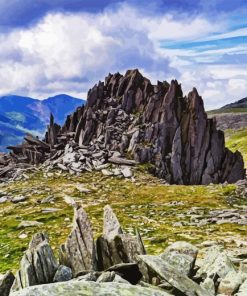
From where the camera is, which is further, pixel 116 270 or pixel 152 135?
pixel 152 135

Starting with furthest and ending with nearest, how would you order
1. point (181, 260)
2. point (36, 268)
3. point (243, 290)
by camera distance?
point (181, 260)
point (36, 268)
point (243, 290)

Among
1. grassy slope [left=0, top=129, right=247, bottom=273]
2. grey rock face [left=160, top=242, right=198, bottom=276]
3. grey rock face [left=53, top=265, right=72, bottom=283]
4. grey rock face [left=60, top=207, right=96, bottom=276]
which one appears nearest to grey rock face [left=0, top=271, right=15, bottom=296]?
grey rock face [left=53, top=265, right=72, bottom=283]

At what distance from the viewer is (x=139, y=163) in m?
87.4

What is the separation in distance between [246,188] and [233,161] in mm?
38234

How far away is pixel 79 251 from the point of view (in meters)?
26.1

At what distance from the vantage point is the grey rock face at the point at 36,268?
22.5m

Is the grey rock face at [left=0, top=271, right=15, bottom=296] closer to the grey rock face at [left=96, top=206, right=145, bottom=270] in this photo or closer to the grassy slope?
the grey rock face at [left=96, top=206, right=145, bottom=270]

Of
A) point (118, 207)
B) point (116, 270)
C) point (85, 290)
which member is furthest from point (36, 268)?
point (118, 207)

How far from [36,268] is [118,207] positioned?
124ft

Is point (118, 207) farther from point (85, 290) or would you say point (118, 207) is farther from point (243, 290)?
point (85, 290)

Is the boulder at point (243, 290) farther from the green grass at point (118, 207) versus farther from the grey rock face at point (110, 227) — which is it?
the green grass at point (118, 207)

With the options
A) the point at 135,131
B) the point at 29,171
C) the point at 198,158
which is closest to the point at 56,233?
the point at 29,171

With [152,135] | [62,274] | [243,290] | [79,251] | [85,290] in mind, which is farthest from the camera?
[152,135]

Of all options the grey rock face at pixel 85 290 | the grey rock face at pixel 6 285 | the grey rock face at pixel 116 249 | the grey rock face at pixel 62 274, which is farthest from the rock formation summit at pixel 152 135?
the grey rock face at pixel 85 290
